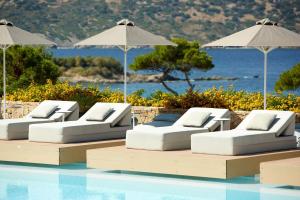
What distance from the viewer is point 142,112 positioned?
51.5ft

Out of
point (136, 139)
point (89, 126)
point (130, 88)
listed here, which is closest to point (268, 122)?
point (136, 139)

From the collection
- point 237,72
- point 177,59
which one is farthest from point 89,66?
point 177,59

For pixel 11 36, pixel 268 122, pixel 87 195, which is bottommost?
Answer: pixel 87 195

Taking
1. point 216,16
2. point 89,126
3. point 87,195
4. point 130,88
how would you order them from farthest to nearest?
point 216,16, point 130,88, point 89,126, point 87,195

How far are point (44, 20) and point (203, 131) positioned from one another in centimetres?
6946

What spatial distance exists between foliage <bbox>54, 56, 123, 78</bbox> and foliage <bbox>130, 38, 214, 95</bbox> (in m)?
38.7

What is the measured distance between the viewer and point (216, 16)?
259 ft

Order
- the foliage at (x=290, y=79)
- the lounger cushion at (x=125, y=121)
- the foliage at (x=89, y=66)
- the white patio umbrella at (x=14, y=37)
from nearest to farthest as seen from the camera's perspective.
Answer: the lounger cushion at (x=125, y=121), the white patio umbrella at (x=14, y=37), the foliage at (x=290, y=79), the foliage at (x=89, y=66)

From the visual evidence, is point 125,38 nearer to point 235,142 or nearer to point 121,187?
point 235,142

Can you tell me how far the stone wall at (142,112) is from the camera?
14.5 metres

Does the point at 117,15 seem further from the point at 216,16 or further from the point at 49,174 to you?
the point at 49,174

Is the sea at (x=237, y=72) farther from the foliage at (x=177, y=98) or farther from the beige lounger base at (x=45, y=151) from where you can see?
the beige lounger base at (x=45, y=151)

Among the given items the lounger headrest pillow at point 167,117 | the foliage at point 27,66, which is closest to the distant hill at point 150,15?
the foliage at point 27,66

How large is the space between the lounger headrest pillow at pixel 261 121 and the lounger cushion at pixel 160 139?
86 centimetres
